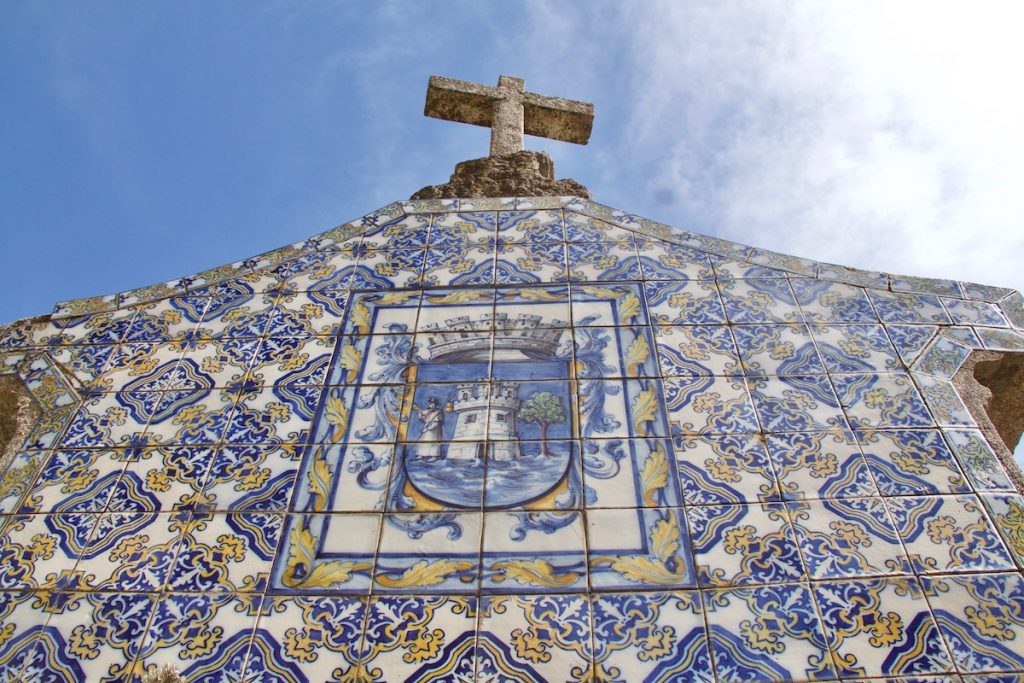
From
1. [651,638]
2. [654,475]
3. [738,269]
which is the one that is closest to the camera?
[651,638]

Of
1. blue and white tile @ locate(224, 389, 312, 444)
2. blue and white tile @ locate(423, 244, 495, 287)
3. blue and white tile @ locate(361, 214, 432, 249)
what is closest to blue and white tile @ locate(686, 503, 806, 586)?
blue and white tile @ locate(224, 389, 312, 444)

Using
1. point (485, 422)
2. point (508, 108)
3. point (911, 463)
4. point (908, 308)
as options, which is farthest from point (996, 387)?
point (508, 108)

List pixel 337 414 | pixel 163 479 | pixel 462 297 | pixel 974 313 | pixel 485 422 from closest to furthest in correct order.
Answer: pixel 163 479 < pixel 485 422 < pixel 337 414 < pixel 974 313 < pixel 462 297

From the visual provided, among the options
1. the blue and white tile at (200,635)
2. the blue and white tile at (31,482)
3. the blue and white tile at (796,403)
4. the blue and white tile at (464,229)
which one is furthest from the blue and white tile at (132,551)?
the blue and white tile at (796,403)

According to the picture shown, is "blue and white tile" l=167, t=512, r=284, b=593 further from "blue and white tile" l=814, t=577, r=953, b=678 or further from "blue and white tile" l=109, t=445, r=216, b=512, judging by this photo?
"blue and white tile" l=814, t=577, r=953, b=678

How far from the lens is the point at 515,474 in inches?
132

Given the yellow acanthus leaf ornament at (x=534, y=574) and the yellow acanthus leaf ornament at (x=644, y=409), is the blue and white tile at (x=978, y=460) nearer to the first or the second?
the yellow acanthus leaf ornament at (x=644, y=409)

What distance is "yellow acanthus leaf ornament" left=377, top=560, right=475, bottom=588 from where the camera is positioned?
3.00 metres

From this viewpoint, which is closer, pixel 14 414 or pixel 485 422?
pixel 485 422

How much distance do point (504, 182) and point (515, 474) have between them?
236cm

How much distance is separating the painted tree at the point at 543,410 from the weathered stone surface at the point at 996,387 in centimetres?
171

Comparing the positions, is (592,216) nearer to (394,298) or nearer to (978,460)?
(394,298)

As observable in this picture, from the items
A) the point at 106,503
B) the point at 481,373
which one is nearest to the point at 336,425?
the point at 481,373

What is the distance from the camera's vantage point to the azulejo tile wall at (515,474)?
2830 mm
